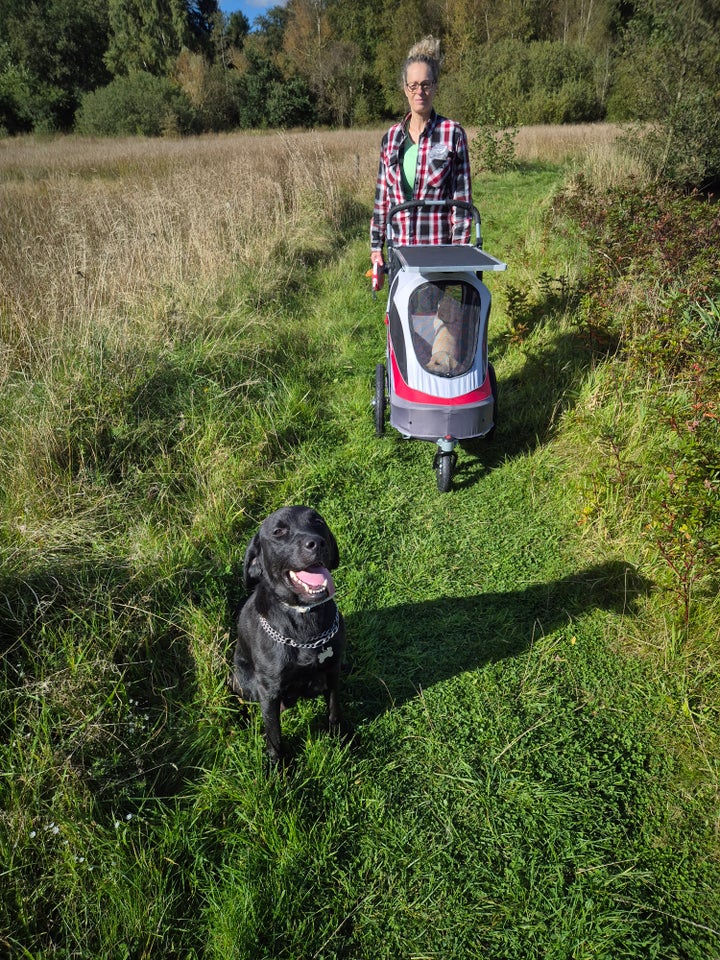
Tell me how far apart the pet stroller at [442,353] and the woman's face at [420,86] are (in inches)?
40.3

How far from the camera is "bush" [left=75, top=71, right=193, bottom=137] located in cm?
2498

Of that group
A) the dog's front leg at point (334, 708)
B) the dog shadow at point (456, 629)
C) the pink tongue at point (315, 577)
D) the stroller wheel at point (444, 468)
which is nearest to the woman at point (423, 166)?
the stroller wheel at point (444, 468)

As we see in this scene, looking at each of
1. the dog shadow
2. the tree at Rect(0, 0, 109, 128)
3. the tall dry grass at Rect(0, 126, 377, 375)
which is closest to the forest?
the tree at Rect(0, 0, 109, 128)

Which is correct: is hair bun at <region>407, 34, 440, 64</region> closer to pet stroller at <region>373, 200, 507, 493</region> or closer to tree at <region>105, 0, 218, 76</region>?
pet stroller at <region>373, 200, 507, 493</region>

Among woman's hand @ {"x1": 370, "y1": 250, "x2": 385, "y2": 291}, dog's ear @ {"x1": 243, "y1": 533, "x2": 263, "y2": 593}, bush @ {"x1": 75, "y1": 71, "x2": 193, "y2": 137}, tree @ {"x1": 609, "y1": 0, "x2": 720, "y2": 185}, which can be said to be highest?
bush @ {"x1": 75, "y1": 71, "x2": 193, "y2": 137}

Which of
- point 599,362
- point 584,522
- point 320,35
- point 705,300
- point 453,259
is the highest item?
→ point 320,35

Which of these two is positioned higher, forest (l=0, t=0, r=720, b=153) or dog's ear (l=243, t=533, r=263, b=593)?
forest (l=0, t=0, r=720, b=153)

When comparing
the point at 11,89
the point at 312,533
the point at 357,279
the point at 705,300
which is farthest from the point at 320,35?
the point at 312,533

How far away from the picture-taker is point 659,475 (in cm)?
301

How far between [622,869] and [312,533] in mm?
1527

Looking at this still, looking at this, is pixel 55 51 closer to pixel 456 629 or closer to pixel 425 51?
pixel 425 51

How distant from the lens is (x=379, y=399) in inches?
156

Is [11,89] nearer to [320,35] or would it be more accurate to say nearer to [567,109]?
[320,35]

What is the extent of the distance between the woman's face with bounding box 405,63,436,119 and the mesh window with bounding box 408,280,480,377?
129 cm
